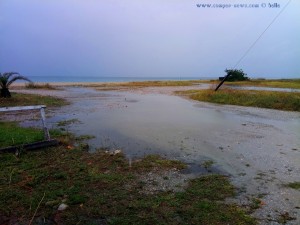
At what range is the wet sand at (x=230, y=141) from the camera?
6207mm

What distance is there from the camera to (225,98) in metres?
24.0

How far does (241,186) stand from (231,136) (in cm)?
532

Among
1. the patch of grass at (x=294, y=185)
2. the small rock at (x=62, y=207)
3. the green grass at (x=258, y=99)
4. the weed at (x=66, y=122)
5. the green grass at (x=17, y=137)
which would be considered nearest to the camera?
the small rock at (x=62, y=207)

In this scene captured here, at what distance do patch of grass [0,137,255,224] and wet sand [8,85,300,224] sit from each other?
0.61m

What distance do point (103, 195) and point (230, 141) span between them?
6066 mm

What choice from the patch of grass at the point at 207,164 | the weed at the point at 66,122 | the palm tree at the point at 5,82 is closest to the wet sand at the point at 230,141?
the patch of grass at the point at 207,164

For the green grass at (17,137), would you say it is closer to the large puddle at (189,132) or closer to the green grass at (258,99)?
the large puddle at (189,132)

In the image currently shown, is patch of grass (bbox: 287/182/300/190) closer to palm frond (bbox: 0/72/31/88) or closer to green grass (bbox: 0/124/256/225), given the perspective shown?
green grass (bbox: 0/124/256/225)

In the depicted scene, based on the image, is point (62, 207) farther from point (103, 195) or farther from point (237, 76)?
point (237, 76)

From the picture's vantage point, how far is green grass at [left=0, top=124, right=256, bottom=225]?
5.03m

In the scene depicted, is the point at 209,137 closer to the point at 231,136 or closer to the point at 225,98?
the point at 231,136

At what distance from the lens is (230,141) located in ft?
35.3

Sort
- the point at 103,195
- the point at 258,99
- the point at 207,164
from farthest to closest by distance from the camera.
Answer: the point at 258,99 → the point at 207,164 → the point at 103,195

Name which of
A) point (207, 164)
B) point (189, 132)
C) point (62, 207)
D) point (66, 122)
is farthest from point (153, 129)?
point (62, 207)
